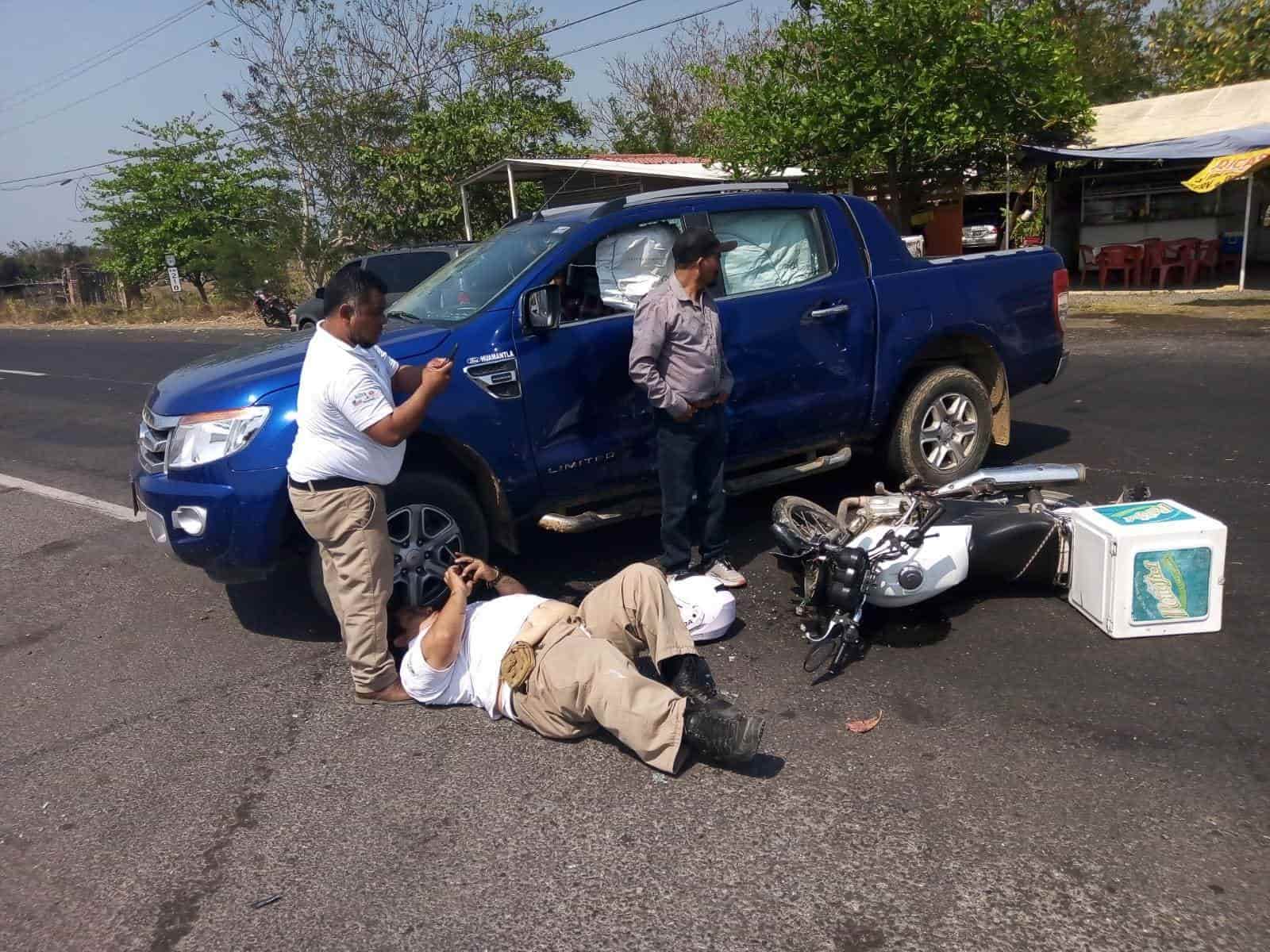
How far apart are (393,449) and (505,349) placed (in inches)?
36.9

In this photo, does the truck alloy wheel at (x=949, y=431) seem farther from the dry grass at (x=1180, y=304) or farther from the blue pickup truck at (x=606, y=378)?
the dry grass at (x=1180, y=304)

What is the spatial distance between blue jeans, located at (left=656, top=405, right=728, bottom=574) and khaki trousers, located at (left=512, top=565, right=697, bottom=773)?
1086 millimetres

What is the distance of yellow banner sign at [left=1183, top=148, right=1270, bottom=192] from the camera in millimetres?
14633

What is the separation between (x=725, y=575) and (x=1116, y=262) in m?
17.1

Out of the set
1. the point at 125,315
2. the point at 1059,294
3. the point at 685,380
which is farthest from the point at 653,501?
the point at 125,315

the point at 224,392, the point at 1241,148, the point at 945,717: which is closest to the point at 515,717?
the point at 945,717

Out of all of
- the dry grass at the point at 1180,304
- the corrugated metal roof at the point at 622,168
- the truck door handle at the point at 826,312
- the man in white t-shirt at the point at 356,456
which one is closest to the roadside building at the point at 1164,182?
the dry grass at the point at 1180,304

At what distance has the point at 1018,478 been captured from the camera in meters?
5.13

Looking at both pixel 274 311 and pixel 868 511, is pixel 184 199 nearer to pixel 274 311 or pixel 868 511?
pixel 274 311

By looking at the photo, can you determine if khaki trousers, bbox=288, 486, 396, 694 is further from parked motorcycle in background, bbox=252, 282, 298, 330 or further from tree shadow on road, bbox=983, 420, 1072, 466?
parked motorcycle in background, bbox=252, 282, 298, 330

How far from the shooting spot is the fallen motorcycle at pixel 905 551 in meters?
4.23

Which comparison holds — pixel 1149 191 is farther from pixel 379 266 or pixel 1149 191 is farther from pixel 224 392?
pixel 224 392

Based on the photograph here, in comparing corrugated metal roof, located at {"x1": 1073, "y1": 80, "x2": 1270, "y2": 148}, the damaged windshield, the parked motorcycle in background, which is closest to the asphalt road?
the damaged windshield

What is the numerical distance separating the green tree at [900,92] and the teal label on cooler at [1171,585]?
489 inches
